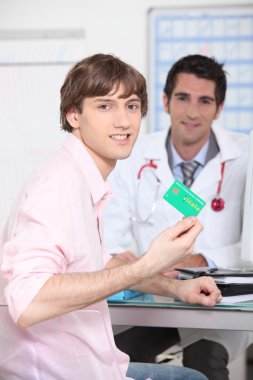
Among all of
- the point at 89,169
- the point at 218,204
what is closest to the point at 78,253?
the point at 89,169

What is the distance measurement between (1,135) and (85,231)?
6.97ft

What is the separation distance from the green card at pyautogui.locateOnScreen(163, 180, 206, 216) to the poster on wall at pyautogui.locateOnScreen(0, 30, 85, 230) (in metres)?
1.87

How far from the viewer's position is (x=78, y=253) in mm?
1201

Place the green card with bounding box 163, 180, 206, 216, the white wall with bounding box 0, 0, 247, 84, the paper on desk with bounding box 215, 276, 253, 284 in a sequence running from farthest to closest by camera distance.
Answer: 1. the white wall with bounding box 0, 0, 247, 84
2. the paper on desk with bounding box 215, 276, 253, 284
3. the green card with bounding box 163, 180, 206, 216

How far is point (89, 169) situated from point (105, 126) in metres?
0.10

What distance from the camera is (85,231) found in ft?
3.95

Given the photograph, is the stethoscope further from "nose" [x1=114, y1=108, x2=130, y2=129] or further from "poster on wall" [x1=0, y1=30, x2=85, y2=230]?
"nose" [x1=114, y1=108, x2=130, y2=129]

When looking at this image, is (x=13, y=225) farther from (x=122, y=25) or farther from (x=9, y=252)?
(x=122, y=25)

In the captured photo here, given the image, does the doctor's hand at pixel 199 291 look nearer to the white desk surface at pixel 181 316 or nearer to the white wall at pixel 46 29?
the white desk surface at pixel 181 316

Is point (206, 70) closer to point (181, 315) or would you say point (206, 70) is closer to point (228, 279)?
point (228, 279)

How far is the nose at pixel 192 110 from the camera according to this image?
253cm

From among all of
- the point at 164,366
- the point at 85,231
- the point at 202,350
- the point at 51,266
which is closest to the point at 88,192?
the point at 85,231

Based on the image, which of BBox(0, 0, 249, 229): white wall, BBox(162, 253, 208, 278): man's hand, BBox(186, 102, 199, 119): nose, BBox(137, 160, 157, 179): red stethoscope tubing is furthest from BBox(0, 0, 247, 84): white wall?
BBox(162, 253, 208, 278): man's hand

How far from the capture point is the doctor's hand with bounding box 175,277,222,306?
1435 mm
